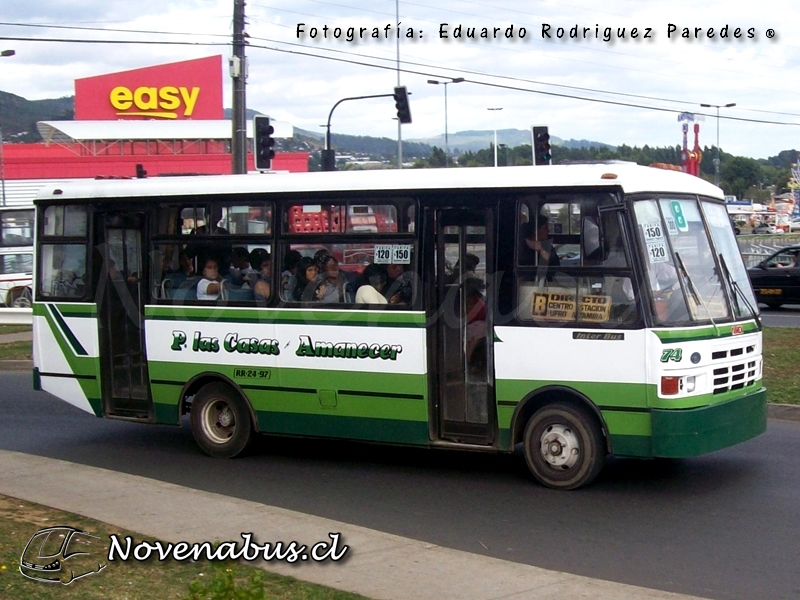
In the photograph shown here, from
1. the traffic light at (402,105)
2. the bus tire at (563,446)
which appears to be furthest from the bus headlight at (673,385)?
the traffic light at (402,105)

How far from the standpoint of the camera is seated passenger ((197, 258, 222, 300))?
10898 millimetres

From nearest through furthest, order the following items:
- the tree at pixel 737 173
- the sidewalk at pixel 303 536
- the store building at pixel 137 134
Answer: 1. the sidewalk at pixel 303 536
2. the store building at pixel 137 134
3. the tree at pixel 737 173

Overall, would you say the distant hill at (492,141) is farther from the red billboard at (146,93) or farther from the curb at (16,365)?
the curb at (16,365)

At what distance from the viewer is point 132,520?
8.05 meters

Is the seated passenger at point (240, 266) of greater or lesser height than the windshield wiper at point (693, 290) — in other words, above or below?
above

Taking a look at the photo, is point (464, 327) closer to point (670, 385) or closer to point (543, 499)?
point (543, 499)

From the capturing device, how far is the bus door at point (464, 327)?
30.9ft

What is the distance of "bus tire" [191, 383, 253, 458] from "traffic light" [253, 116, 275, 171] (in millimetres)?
12162

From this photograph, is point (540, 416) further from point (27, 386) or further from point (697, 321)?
point (27, 386)

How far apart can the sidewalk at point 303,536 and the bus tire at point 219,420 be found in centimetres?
138

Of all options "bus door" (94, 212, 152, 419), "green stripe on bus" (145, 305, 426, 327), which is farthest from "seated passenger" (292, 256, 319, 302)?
"bus door" (94, 212, 152, 419)

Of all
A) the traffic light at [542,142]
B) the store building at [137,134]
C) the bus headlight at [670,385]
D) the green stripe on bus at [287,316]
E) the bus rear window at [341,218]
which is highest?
the store building at [137,134]

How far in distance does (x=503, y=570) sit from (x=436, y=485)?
9.30 feet

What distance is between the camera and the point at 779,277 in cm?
2659
